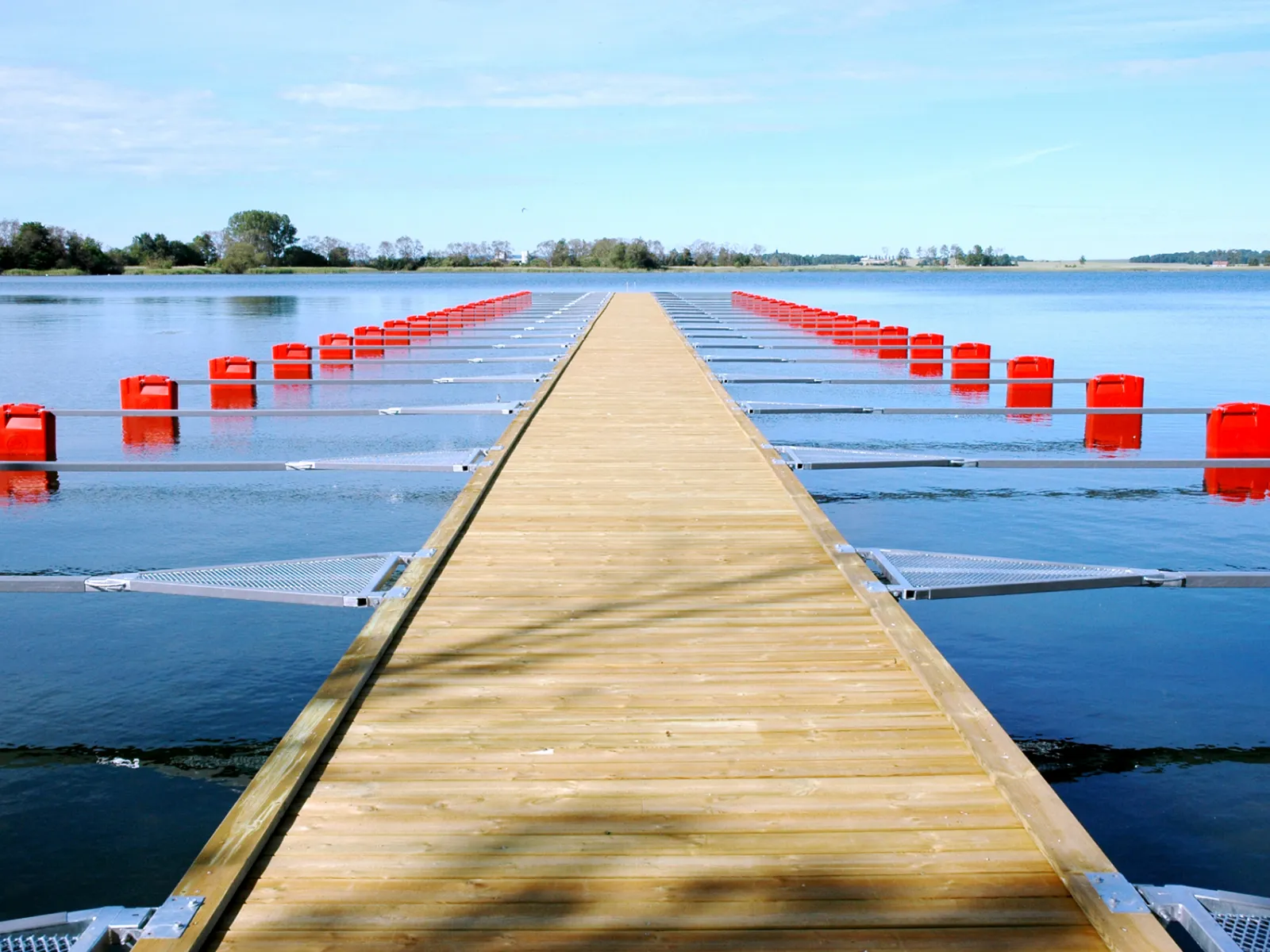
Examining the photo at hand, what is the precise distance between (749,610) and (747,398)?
1437 cm

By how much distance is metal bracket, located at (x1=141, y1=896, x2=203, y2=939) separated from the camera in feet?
9.29

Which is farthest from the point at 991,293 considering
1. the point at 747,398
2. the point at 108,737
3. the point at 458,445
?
the point at 108,737

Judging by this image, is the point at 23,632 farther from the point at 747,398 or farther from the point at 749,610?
the point at 747,398

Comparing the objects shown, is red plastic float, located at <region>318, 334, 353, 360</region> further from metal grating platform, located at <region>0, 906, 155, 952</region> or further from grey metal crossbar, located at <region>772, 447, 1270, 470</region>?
metal grating platform, located at <region>0, 906, 155, 952</region>

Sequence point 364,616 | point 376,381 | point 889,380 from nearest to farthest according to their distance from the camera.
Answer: point 364,616, point 376,381, point 889,380

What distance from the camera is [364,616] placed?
8039 mm

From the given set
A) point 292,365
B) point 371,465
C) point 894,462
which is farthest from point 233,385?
point 894,462

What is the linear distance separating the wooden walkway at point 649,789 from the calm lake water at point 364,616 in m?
1.29

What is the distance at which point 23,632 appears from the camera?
764 cm

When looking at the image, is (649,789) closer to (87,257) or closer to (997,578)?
(997,578)

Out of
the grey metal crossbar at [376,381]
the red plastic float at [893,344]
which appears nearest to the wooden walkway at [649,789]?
the grey metal crossbar at [376,381]

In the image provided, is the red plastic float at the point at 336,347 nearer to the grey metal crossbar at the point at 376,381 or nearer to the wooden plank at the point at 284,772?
the grey metal crossbar at the point at 376,381

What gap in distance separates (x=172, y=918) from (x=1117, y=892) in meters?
2.40

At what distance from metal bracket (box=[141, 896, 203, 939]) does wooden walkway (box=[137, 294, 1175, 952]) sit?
0.12ft
